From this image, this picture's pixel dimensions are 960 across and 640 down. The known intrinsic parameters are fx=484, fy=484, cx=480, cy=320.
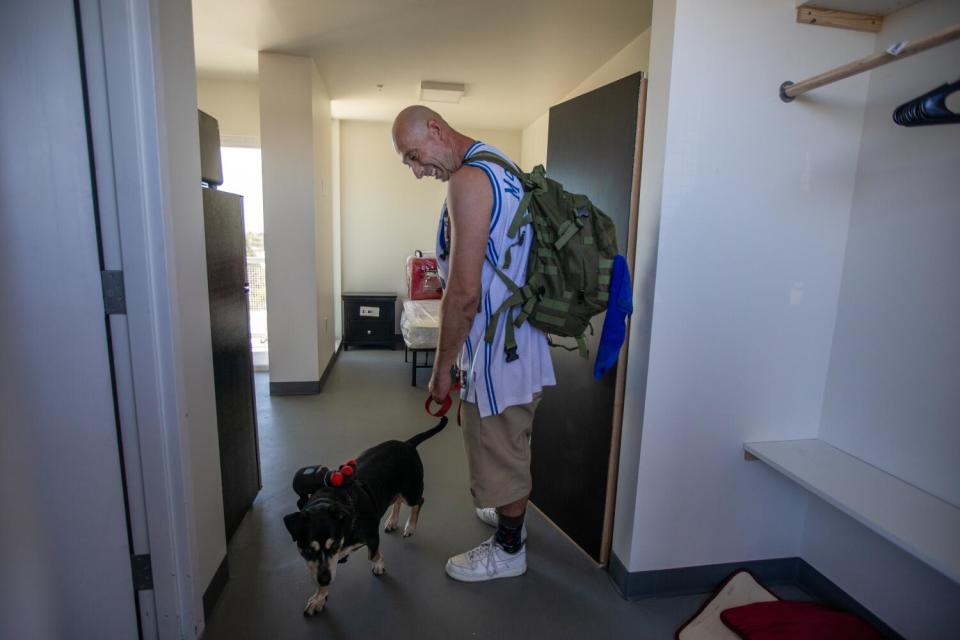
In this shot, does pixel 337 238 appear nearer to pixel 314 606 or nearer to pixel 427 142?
pixel 427 142

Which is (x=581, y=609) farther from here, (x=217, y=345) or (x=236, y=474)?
(x=217, y=345)

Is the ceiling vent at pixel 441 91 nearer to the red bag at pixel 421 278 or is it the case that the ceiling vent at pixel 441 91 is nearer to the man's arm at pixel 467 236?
the red bag at pixel 421 278

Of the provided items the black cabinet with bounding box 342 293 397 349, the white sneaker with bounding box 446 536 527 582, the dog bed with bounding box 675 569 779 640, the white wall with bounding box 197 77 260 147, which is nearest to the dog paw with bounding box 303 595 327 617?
the white sneaker with bounding box 446 536 527 582

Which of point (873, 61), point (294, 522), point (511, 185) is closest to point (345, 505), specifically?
point (294, 522)

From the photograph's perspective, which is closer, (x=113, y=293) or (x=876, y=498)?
(x=113, y=293)

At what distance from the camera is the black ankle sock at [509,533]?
74.3 inches

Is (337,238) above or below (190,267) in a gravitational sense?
above

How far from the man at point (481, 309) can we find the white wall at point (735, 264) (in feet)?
1.42

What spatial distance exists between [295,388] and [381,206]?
2814mm

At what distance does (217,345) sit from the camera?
1960 millimetres

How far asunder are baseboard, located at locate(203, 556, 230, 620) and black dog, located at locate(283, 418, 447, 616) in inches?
12.9

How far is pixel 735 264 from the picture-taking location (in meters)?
1.67

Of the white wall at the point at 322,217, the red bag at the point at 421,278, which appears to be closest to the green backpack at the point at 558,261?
the white wall at the point at 322,217

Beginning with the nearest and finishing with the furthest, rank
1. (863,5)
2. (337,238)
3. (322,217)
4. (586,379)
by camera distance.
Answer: (863,5) → (586,379) → (322,217) → (337,238)
